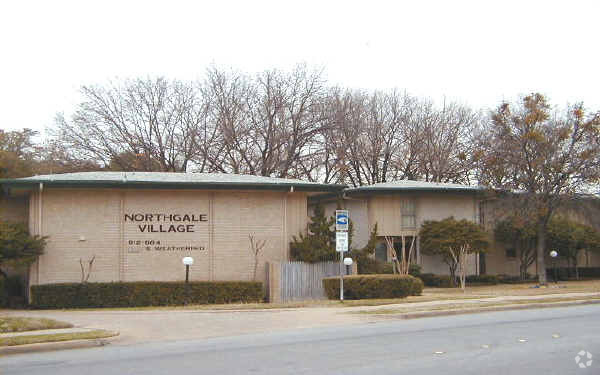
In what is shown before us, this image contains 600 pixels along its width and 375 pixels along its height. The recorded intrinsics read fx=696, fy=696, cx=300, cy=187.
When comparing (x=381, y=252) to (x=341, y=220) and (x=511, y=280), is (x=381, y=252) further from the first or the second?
(x=341, y=220)

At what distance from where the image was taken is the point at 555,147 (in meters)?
30.4

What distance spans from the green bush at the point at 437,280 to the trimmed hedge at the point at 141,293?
11685 millimetres

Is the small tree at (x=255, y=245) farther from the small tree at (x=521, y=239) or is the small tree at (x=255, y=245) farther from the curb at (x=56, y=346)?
the small tree at (x=521, y=239)

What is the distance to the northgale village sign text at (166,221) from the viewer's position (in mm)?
25922

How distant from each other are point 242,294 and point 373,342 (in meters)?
12.8

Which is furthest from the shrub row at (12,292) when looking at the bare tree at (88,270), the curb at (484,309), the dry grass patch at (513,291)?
the dry grass patch at (513,291)

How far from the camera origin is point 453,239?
32.8 meters

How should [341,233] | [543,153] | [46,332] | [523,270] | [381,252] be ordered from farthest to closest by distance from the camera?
[523,270]
[381,252]
[543,153]
[341,233]
[46,332]

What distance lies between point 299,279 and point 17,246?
32.5 ft

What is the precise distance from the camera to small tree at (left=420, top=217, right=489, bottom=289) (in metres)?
32.8

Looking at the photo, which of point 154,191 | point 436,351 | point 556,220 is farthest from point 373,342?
point 556,220

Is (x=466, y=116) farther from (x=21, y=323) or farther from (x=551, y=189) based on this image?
(x=21, y=323)

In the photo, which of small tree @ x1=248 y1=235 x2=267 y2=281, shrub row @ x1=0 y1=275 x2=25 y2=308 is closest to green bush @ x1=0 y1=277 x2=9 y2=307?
shrub row @ x1=0 y1=275 x2=25 y2=308

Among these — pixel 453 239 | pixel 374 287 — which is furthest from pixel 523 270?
pixel 374 287
